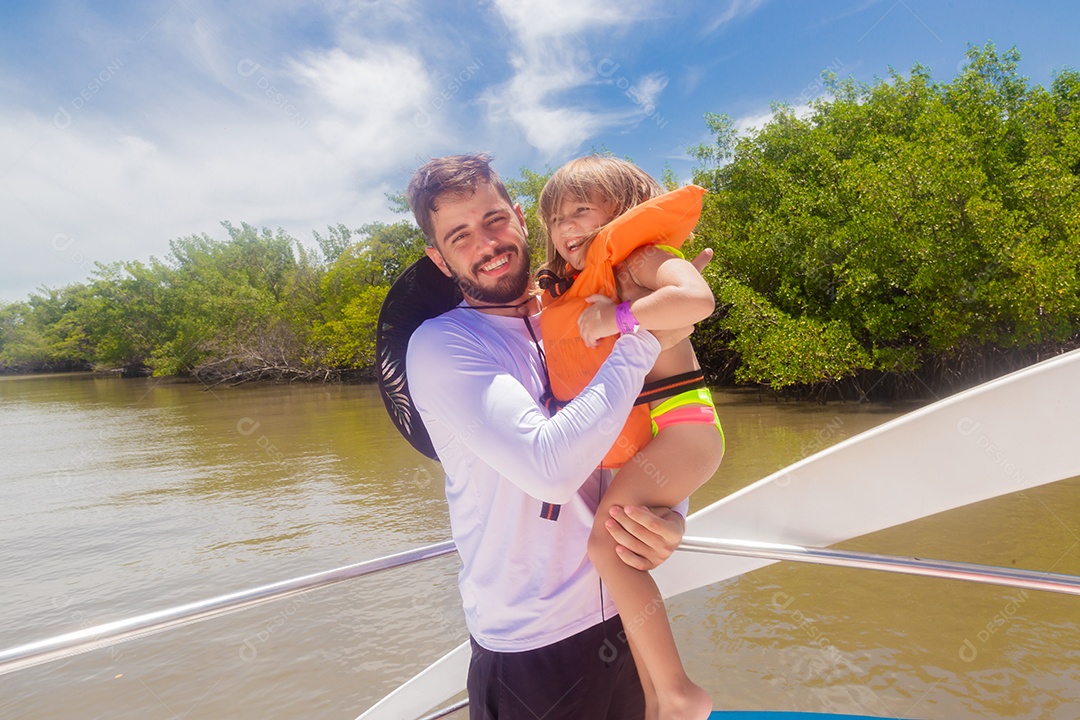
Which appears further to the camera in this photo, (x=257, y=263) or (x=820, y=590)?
(x=257, y=263)

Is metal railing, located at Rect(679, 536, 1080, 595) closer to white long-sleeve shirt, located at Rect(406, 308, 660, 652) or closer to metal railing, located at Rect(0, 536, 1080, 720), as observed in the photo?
metal railing, located at Rect(0, 536, 1080, 720)

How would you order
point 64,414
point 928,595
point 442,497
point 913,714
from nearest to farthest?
1. point 913,714
2. point 928,595
3. point 442,497
4. point 64,414

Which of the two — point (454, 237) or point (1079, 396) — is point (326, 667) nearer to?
point (454, 237)

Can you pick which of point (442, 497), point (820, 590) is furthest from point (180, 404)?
point (820, 590)

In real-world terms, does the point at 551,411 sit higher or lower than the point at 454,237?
lower

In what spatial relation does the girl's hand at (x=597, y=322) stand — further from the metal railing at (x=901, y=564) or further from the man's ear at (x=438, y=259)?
the metal railing at (x=901, y=564)

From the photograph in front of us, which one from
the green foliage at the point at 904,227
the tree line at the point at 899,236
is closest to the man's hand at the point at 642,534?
the tree line at the point at 899,236

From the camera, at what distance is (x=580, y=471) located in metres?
1.09

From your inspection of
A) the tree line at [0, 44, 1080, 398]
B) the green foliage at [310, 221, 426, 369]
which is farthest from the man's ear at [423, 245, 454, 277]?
the green foliage at [310, 221, 426, 369]

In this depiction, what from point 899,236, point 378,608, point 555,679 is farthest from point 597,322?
point 899,236

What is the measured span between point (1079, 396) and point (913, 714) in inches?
Answer: 164

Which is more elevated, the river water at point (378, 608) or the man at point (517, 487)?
Answer: the man at point (517, 487)

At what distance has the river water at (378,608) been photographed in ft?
15.7

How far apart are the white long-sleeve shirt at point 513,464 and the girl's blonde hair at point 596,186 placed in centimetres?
63
